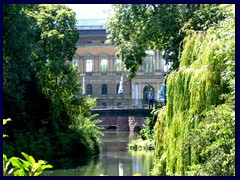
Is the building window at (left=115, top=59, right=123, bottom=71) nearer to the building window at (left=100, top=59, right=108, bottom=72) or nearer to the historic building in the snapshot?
the historic building

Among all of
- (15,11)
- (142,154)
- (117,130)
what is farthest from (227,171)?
(117,130)

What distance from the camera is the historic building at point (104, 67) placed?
1907 inches

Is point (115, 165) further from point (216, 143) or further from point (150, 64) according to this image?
point (150, 64)

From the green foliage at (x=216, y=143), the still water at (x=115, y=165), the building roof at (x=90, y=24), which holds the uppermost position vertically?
the building roof at (x=90, y=24)

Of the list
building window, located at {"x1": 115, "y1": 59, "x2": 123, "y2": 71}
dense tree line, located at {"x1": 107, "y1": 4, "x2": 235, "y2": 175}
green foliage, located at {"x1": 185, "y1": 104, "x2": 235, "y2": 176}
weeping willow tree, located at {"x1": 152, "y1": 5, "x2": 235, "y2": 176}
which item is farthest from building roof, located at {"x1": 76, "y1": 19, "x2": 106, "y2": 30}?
green foliage, located at {"x1": 185, "y1": 104, "x2": 235, "y2": 176}

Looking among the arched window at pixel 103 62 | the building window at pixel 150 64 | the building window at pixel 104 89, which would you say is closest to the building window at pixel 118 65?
the arched window at pixel 103 62

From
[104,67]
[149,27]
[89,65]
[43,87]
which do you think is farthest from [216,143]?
[104,67]

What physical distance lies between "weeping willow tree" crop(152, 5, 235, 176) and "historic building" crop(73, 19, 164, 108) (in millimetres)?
26744

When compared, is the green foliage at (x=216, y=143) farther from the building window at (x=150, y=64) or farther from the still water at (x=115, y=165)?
the building window at (x=150, y=64)

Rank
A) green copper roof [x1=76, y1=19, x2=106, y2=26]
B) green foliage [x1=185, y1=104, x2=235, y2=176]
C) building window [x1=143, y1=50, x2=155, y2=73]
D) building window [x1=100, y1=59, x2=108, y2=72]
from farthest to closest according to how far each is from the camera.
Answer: building window [x1=100, y1=59, x2=108, y2=72] < building window [x1=143, y1=50, x2=155, y2=73] < green copper roof [x1=76, y1=19, x2=106, y2=26] < green foliage [x1=185, y1=104, x2=235, y2=176]

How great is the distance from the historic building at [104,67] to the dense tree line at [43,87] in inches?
469

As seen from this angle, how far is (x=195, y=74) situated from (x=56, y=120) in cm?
1602

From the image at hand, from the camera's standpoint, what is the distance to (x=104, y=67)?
52.0 m

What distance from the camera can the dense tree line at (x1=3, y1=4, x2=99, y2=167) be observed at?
26406 mm
